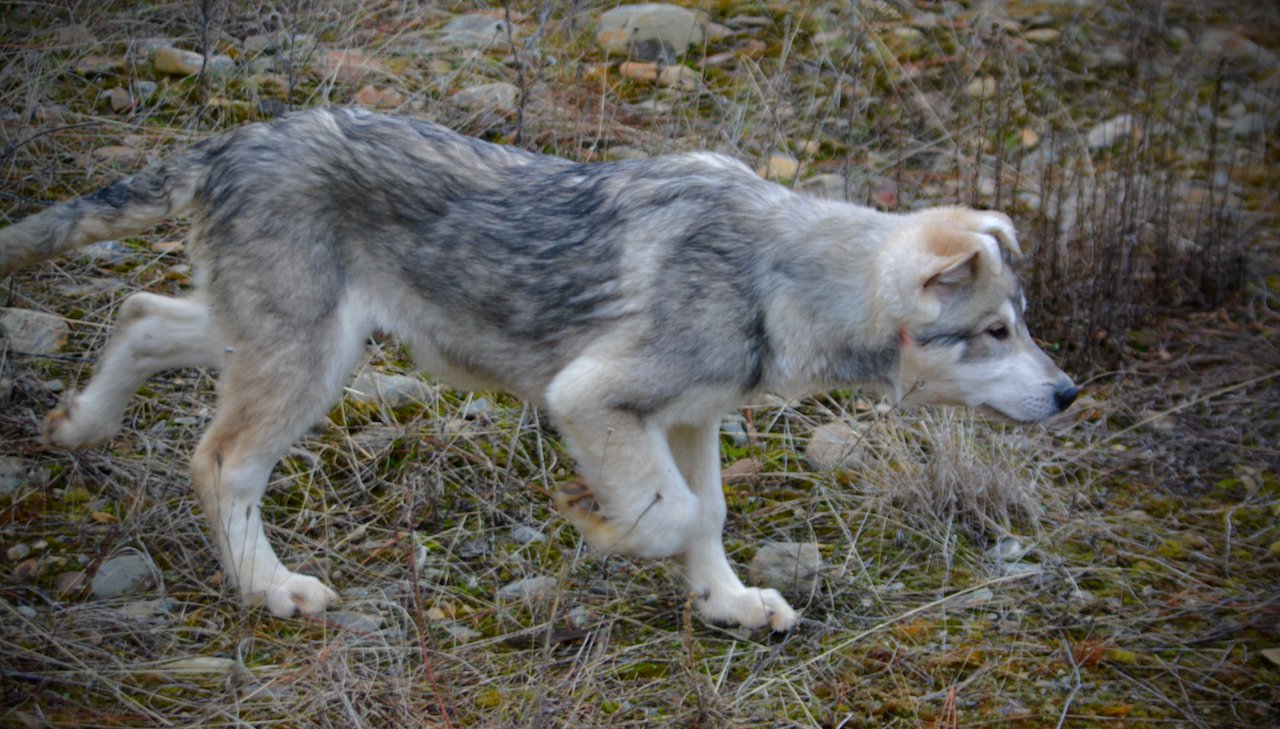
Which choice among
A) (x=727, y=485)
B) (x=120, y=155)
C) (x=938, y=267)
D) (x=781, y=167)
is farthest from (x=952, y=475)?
(x=120, y=155)

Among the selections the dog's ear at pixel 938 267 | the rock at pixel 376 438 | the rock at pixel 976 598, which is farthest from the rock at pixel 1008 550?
the rock at pixel 376 438

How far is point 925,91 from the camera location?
7.78m

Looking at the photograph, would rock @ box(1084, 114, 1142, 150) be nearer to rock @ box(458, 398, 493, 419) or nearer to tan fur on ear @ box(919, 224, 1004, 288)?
tan fur on ear @ box(919, 224, 1004, 288)

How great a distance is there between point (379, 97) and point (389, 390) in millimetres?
2287

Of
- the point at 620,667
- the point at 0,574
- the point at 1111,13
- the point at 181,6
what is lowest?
the point at 0,574

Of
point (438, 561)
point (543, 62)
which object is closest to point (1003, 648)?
point (438, 561)

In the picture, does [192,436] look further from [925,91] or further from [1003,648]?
[925,91]

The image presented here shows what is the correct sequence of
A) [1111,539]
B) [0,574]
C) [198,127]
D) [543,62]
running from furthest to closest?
[543,62] → [198,127] → [1111,539] → [0,574]

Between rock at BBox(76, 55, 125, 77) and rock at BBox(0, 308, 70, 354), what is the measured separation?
83.9 inches

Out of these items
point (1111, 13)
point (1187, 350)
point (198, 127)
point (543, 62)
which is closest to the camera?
point (1187, 350)

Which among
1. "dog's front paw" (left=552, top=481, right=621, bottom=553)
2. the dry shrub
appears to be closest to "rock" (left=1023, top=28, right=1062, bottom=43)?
the dry shrub

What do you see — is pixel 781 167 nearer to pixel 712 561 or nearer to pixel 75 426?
pixel 712 561

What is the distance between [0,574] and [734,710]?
2494 millimetres

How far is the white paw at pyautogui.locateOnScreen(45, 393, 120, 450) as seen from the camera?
433 cm
